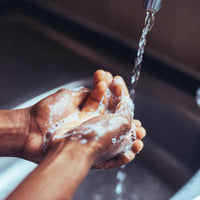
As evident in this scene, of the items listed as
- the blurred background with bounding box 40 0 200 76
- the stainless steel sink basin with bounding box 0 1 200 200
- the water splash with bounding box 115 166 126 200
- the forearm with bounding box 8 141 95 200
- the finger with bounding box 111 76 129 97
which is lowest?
the water splash with bounding box 115 166 126 200

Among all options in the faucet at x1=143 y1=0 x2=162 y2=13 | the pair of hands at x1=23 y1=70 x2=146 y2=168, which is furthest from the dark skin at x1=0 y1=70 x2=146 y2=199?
the faucet at x1=143 y1=0 x2=162 y2=13

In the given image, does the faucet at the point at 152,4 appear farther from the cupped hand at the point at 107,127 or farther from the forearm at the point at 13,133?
the forearm at the point at 13,133

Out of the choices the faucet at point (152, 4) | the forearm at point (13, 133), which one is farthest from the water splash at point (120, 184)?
the faucet at point (152, 4)

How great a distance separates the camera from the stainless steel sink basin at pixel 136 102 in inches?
33.9

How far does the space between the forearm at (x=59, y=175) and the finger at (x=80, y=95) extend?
0.65ft

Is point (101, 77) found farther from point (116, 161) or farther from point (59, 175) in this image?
point (59, 175)

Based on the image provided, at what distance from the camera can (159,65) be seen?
0.96 m

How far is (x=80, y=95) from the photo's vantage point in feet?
2.37

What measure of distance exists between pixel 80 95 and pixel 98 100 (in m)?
0.05

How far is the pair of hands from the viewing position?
549mm

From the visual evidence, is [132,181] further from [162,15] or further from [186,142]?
[162,15]

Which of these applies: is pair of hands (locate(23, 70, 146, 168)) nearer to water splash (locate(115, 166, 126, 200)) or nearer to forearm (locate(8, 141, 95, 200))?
forearm (locate(8, 141, 95, 200))

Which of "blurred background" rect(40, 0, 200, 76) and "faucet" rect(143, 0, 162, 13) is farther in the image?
"blurred background" rect(40, 0, 200, 76)

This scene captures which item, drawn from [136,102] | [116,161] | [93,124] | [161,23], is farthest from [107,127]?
[161,23]
